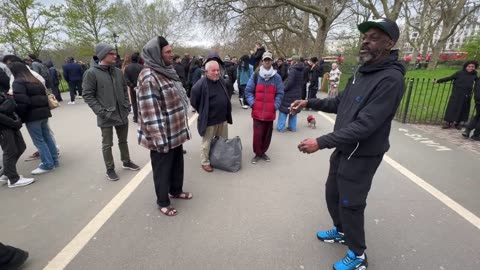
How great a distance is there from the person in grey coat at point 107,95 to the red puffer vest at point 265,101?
212 cm

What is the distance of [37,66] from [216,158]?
839 cm

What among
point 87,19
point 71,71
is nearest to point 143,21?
point 87,19

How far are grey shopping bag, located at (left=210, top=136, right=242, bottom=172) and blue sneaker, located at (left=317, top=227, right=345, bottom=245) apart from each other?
194 cm

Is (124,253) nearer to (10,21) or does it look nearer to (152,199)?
(152,199)

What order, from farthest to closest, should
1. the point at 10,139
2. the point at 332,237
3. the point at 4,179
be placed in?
the point at 4,179, the point at 10,139, the point at 332,237

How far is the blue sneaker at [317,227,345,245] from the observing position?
8.82ft

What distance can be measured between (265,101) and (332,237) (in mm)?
2616

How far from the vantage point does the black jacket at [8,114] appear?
3529 millimetres

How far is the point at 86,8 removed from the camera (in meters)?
21.9

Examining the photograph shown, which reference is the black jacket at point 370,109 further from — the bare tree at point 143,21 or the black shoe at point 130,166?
the bare tree at point 143,21

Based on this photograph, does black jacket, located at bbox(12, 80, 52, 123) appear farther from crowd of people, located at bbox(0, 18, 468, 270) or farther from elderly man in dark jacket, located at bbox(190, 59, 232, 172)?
elderly man in dark jacket, located at bbox(190, 59, 232, 172)

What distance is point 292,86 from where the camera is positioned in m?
6.60

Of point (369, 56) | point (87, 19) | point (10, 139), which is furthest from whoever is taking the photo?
point (87, 19)

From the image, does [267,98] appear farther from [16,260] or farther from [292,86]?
[16,260]
